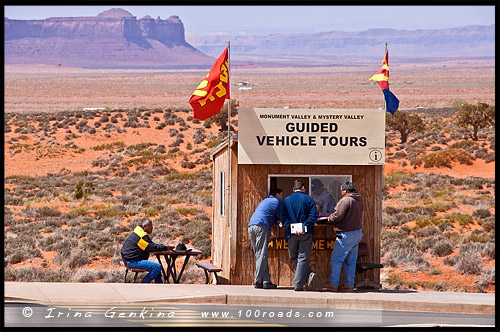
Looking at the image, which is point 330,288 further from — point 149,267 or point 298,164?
point 149,267

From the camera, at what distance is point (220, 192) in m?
13.2

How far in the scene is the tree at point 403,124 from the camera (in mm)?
48531

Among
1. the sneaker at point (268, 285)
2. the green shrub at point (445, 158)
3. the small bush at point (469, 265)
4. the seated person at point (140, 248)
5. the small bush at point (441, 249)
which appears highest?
the green shrub at point (445, 158)

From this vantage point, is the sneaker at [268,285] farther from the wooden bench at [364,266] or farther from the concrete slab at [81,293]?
the concrete slab at [81,293]

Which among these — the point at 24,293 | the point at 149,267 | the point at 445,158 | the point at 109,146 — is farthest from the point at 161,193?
the point at 24,293

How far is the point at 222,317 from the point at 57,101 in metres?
103

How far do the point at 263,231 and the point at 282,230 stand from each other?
1.89 ft

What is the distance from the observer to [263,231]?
11.6 m

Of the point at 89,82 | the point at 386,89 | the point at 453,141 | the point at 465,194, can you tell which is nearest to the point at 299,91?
the point at 89,82

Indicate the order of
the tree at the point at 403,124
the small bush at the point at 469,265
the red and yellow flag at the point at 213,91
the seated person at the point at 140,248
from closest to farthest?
the seated person at the point at 140,248, the red and yellow flag at the point at 213,91, the small bush at the point at 469,265, the tree at the point at 403,124

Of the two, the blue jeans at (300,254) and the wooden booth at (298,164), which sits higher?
the wooden booth at (298,164)

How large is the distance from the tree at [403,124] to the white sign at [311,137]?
1446 inches

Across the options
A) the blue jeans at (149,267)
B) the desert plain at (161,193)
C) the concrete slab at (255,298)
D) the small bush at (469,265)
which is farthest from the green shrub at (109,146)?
the concrete slab at (255,298)

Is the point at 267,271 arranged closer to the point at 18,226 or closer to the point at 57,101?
the point at 18,226
